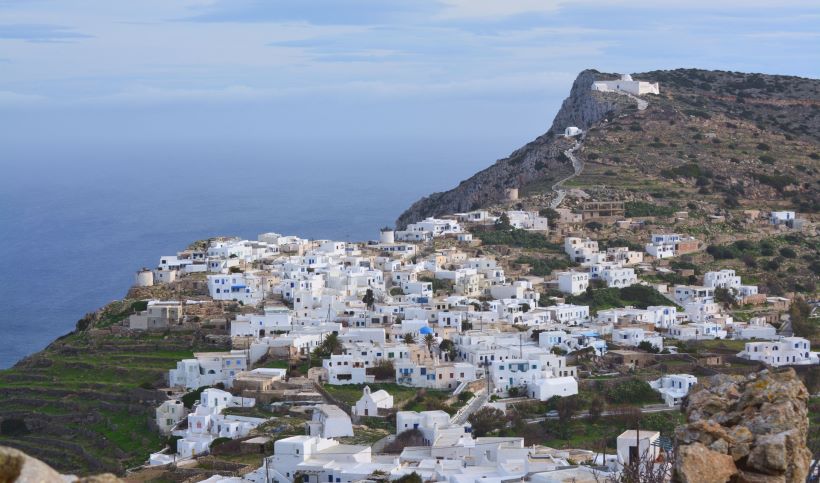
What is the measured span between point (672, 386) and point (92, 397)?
15.1 m

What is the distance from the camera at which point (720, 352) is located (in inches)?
1556

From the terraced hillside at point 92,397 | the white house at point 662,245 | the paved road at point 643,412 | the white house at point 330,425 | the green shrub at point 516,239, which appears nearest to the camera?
the white house at point 330,425

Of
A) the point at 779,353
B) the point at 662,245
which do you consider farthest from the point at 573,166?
Answer: the point at 779,353

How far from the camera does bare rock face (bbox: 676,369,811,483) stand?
9344mm

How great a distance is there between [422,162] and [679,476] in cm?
17367

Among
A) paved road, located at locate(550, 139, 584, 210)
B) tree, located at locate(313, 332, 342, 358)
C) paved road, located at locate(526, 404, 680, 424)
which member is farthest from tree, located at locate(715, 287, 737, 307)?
tree, located at locate(313, 332, 342, 358)

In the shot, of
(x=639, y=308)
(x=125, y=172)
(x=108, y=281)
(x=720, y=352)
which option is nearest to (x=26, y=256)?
(x=108, y=281)

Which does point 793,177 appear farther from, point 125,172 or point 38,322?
point 125,172

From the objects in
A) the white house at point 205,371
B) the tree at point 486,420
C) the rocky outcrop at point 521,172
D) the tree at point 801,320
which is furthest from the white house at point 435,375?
the rocky outcrop at point 521,172

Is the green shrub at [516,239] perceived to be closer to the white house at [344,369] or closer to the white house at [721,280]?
the white house at [721,280]

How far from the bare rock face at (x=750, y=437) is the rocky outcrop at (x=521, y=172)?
56.8 m

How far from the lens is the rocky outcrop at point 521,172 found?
70750 mm

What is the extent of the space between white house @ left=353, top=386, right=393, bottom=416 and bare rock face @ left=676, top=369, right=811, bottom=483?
73.3 feet

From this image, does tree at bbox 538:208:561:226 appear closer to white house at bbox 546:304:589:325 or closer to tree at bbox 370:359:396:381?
white house at bbox 546:304:589:325
